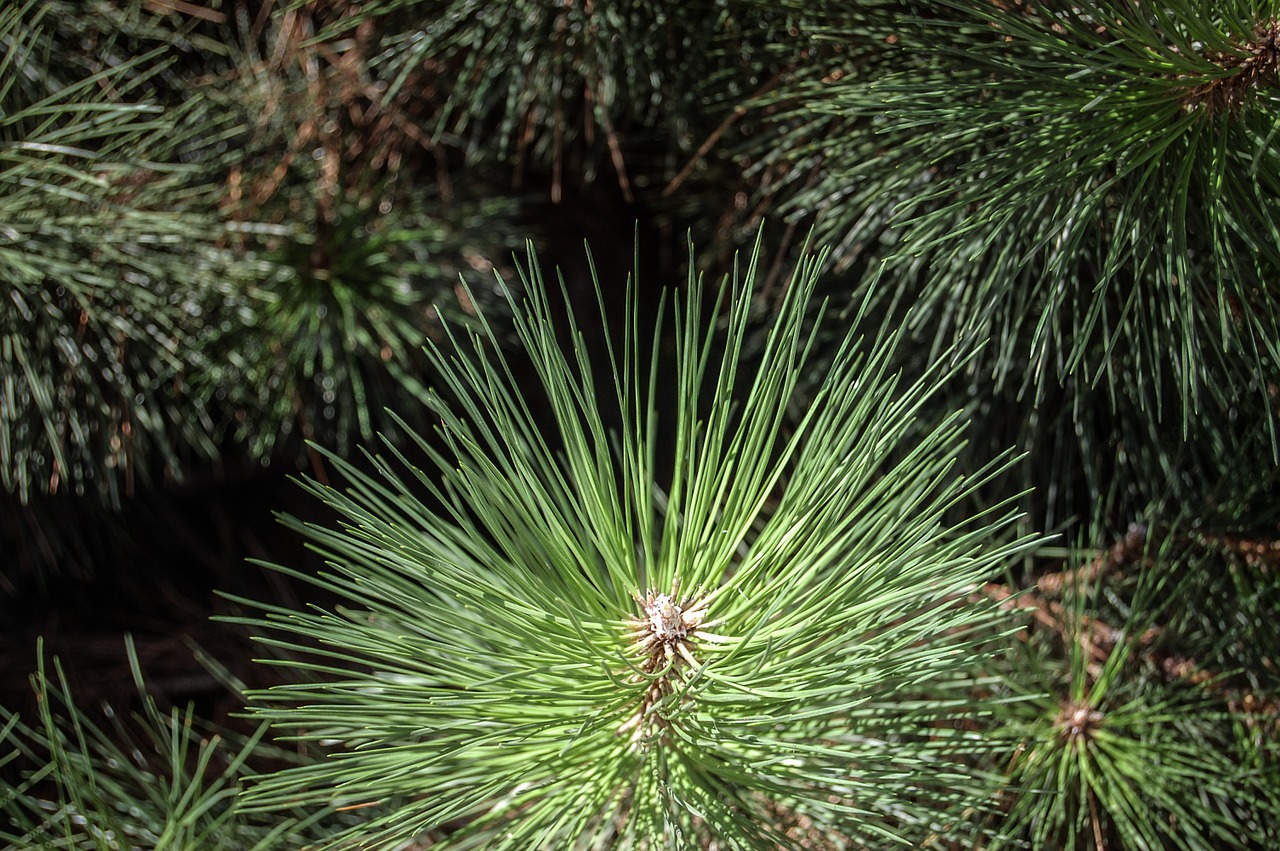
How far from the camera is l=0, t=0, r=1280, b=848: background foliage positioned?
1.52ft

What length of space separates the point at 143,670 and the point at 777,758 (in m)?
0.74

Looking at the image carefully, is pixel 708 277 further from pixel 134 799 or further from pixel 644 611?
pixel 134 799

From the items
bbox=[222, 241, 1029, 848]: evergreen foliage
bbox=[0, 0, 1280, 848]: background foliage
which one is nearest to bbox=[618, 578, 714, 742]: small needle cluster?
bbox=[222, 241, 1029, 848]: evergreen foliage

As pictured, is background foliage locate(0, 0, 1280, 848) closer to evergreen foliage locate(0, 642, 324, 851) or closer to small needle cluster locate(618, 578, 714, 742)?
evergreen foliage locate(0, 642, 324, 851)

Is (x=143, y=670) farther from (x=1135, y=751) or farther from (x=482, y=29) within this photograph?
(x=1135, y=751)

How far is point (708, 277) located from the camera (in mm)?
818

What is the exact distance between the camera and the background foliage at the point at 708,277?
1.52ft

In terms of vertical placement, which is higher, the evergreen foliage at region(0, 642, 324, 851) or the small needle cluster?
the small needle cluster

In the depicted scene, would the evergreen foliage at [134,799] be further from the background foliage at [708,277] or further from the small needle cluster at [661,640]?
the small needle cluster at [661,640]

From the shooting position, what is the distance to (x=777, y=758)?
0.44m

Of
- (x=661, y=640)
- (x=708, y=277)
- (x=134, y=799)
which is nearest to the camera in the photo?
(x=661, y=640)

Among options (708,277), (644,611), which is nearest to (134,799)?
(644,611)

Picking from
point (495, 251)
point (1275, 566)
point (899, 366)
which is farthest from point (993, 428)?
point (495, 251)

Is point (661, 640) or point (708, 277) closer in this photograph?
point (661, 640)
